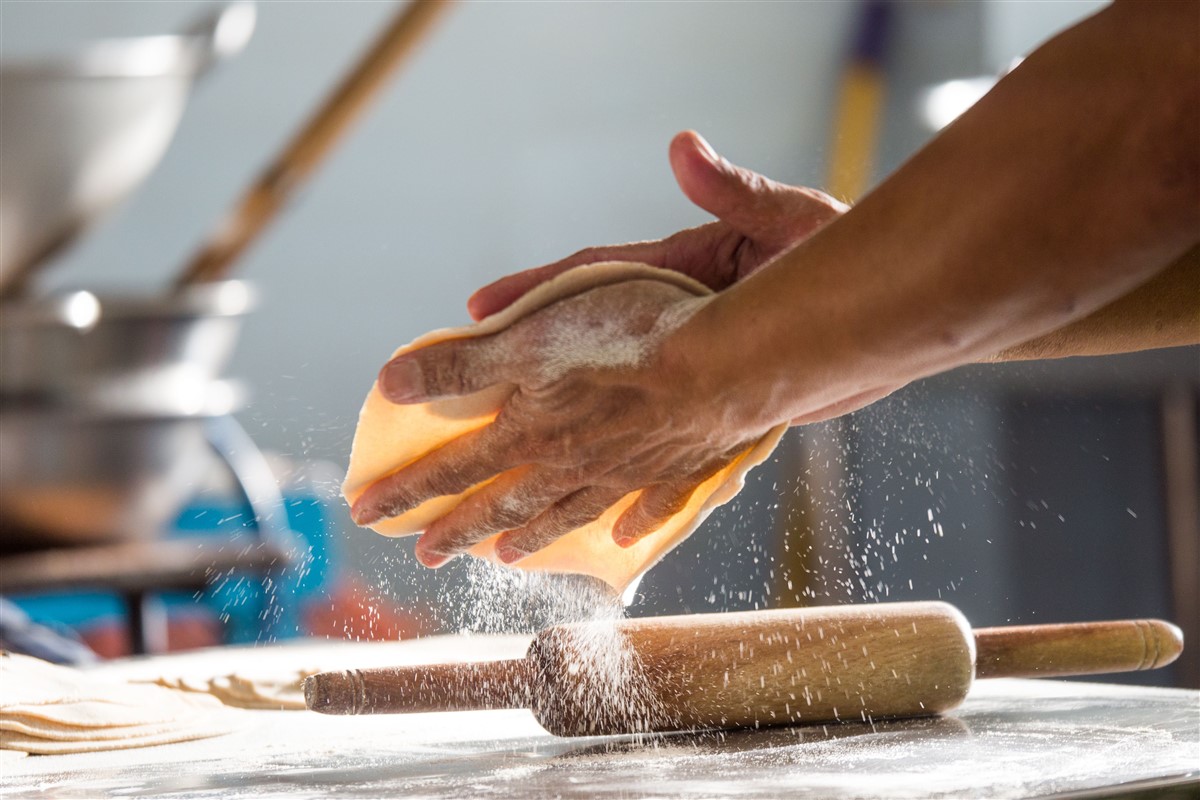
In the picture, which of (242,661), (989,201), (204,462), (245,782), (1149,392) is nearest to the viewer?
(989,201)

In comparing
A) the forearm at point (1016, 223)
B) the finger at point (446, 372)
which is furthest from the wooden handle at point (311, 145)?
the forearm at point (1016, 223)

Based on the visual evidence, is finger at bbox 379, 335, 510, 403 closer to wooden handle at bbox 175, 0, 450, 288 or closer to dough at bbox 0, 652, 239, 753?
dough at bbox 0, 652, 239, 753

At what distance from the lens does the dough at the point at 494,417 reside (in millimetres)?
1107

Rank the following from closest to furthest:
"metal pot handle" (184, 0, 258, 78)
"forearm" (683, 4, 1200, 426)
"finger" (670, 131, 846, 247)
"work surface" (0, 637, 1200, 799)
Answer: "forearm" (683, 4, 1200, 426) < "work surface" (0, 637, 1200, 799) < "finger" (670, 131, 846, 247) < "metal pot handle" (184, 0, 258, 78)

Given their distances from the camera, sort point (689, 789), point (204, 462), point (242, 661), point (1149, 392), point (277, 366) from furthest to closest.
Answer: point (277, 366) < point (1149, 392) < point (204, 462) < point (242, 661) < point (689, 789)

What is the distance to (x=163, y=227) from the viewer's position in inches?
168

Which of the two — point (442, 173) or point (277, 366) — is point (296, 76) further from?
point (277, 366)

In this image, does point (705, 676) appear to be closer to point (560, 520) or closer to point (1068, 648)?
point (560, 520)

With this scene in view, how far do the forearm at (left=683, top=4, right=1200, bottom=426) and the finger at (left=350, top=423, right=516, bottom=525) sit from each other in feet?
0.91

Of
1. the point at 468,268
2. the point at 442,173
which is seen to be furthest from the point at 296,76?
the point at 468,268

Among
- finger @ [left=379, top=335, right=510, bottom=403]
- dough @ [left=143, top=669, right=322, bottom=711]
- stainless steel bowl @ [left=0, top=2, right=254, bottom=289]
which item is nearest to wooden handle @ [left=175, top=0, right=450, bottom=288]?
stainless steel bowl @ [left=0, top=2, right=254, bottom=289]

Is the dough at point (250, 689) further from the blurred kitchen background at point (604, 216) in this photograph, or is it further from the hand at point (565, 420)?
the blurred kitchen background at point (604, 216)

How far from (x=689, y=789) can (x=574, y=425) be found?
0.31 meters

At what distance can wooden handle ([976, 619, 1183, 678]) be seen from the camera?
1.34 meters
